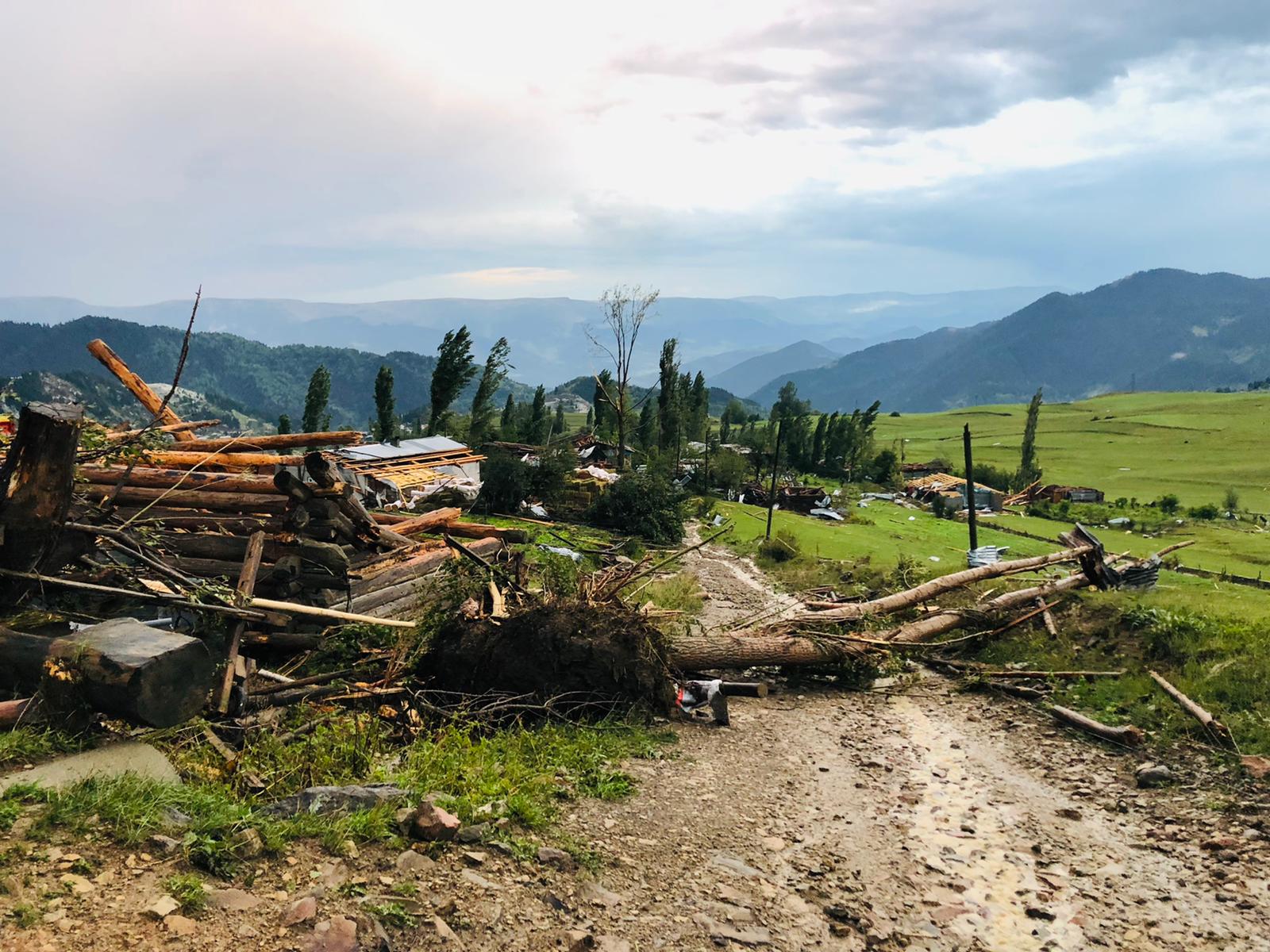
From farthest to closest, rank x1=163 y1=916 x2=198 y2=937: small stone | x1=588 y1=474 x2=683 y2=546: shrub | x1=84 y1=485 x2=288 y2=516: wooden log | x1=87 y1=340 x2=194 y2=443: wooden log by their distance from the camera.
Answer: x1=588 y1=474 x2=683 y2=546: shrub, x1=87 y1=340 x2=194 y2=443: wooden log, x1=84 y1=485 x2=288 y2=516: wooden log, x1=163 y1=916 x2=198 y2=937: small stone

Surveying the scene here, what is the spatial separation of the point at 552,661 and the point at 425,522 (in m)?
5.65

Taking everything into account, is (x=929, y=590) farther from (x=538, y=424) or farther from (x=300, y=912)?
(x=538, y=424)

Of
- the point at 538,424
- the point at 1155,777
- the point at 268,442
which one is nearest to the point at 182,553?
the point at 268,442

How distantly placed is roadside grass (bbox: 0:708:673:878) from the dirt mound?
0.49m

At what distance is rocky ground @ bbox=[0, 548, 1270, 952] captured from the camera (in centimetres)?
452

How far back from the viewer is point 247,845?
499 cm

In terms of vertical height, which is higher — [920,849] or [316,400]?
[316,400]

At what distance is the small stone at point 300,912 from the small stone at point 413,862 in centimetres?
67

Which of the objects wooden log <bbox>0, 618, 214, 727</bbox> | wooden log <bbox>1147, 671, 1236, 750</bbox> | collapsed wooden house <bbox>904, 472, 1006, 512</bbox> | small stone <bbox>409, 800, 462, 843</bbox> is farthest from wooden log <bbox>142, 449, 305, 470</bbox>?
collapsed wooden house <bbox>904, 472, 1006, 512</bbox>

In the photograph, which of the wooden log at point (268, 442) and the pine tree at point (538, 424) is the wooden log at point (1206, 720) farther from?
the pine tree at point (538, 424)

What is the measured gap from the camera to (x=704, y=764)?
28.8 feet

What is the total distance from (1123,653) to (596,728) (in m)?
8.30

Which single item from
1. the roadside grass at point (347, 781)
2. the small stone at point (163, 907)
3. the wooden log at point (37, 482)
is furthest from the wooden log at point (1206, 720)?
the wooden log at point (37, 482)

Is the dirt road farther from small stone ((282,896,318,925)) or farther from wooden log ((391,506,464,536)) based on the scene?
wooden log ((391,506,464,536))
